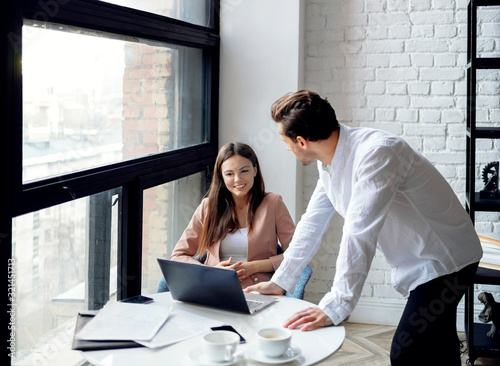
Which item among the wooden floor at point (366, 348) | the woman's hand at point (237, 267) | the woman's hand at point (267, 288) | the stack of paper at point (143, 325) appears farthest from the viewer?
the wooden floor at point (366, 348)

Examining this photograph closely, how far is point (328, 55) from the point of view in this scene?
3553mm

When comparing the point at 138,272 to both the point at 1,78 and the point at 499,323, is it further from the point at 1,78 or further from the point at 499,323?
the point at 499,323

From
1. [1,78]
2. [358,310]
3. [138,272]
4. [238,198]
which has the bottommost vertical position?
[358,310]

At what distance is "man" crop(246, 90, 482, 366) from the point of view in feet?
5.63

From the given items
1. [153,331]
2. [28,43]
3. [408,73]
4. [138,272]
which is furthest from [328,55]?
[153,331]

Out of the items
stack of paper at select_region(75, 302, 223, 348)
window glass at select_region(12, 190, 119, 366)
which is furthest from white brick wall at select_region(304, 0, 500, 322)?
stack of paper at select_region(75, 302, 223, 348)

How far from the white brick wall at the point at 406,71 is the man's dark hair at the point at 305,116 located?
176 cm

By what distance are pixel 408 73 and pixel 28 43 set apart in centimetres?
230

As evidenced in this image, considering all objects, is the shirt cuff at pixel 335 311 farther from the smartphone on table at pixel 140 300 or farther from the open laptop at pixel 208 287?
the smartphone on table at pixel 140 300

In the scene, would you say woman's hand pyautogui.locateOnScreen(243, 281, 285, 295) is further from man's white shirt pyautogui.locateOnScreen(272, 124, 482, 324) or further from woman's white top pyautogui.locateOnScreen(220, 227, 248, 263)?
woman's white top pyautogui.locateOnScreen(220, 227, 248, 263)

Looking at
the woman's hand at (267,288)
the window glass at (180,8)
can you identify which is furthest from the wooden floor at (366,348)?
the window glass at (180,8)

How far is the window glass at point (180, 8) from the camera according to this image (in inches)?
97.8

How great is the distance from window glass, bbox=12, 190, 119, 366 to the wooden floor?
3.99 feet

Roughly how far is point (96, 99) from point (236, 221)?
802 mm
